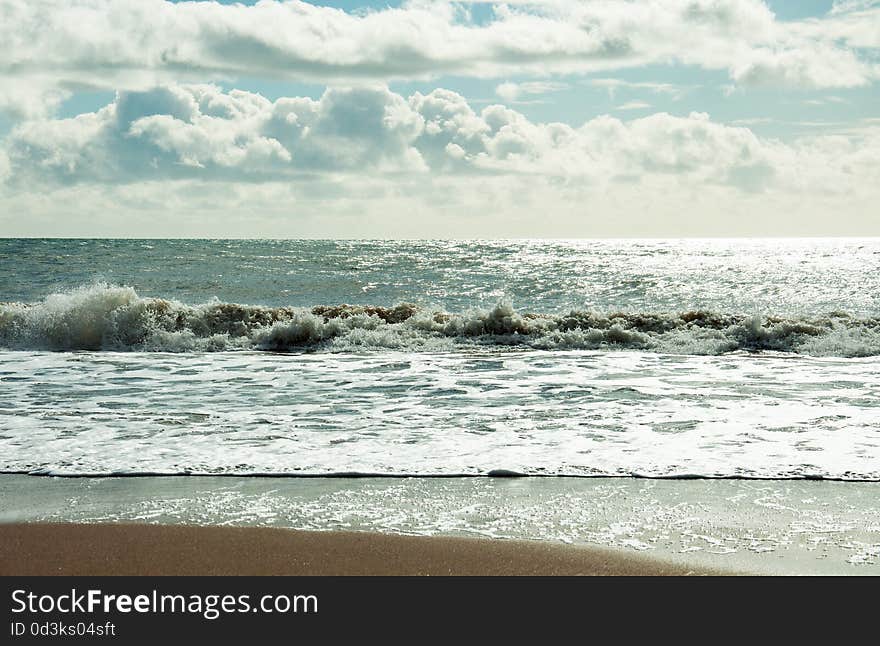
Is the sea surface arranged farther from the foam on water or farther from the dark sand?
the dark sand

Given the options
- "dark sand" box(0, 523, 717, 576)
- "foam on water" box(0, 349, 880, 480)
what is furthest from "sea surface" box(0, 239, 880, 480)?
"dark sand" box(0, 523, 717, 576)

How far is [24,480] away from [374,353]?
29.7 feet

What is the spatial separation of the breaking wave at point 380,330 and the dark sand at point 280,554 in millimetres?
11312

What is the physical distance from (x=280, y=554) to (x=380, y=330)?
1304 centimetres

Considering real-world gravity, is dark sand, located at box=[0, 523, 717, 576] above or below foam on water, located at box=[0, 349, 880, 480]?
above

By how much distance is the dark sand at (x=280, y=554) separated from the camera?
4.23 metres

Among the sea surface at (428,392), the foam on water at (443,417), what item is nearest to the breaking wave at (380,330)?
the sea surface at (428,392)

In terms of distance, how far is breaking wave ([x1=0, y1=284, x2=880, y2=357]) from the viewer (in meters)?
16.2

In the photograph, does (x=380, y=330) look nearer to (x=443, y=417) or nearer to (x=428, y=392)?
(x=428, y=392)

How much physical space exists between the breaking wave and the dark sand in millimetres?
11312

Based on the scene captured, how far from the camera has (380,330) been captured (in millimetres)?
17438
